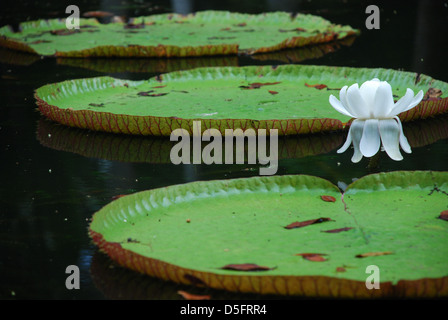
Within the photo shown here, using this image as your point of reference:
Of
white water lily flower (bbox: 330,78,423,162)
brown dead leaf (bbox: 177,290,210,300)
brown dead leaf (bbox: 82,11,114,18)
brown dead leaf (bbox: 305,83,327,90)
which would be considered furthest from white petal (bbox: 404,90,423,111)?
brown dead leaf (bbox: 82,11,114,18)

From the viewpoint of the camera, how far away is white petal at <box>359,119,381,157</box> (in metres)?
2.45

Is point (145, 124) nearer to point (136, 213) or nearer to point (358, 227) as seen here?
point (136, 213)

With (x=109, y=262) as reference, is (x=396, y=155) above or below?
above

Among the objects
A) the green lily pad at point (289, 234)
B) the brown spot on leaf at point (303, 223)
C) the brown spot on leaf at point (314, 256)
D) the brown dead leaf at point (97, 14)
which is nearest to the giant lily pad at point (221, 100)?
the green lily pad at point (289, 234)

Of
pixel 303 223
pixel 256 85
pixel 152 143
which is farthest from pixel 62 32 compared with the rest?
pixel 303 223

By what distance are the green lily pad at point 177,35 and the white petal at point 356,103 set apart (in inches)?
107

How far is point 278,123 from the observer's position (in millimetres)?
3092

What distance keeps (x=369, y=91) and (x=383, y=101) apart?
55 millimetres

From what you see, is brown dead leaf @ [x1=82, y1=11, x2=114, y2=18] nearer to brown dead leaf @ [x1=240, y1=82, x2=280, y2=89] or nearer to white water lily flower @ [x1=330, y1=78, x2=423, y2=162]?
brown dead leaf @ [x1=240, y1=82, x2=280, y2=89]

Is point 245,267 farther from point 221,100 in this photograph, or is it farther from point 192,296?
point 221,100

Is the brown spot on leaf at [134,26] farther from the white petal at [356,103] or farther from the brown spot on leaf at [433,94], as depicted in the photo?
the white petal at [356,103]
